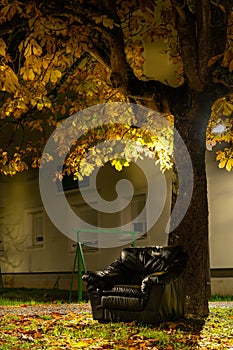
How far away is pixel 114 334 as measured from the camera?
373 inches

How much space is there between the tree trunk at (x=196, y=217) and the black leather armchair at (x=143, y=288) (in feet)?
0.85

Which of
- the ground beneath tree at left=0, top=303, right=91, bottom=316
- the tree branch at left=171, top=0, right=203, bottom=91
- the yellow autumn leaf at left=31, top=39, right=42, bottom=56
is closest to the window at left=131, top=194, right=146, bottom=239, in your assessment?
the ground beneath tree at left=0, top=303, right=91, bottom=316

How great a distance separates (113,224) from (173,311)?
10.6 metres

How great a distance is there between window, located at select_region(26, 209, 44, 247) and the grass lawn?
44.2ft

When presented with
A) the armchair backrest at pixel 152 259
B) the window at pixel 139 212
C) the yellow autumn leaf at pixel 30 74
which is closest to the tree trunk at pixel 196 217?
the armchair backrest at pixel 152 259

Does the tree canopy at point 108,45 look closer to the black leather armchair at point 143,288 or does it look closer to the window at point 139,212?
the black leather armchair at point 143,288

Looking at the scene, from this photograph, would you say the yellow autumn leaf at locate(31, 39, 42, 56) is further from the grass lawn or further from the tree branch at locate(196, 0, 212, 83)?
the grass lawn

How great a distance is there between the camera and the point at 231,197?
1725 centimetres

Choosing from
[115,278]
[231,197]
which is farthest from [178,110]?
[231,197]

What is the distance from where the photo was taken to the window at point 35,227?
82.3 ft

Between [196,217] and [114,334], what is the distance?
101 inches

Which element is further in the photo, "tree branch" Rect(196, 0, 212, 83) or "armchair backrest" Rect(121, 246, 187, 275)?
"armchair backrest" Rect(121, 246, 187, 275)

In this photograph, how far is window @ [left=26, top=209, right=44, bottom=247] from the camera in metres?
25.1

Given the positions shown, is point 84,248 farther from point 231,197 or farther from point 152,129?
point 152,129
